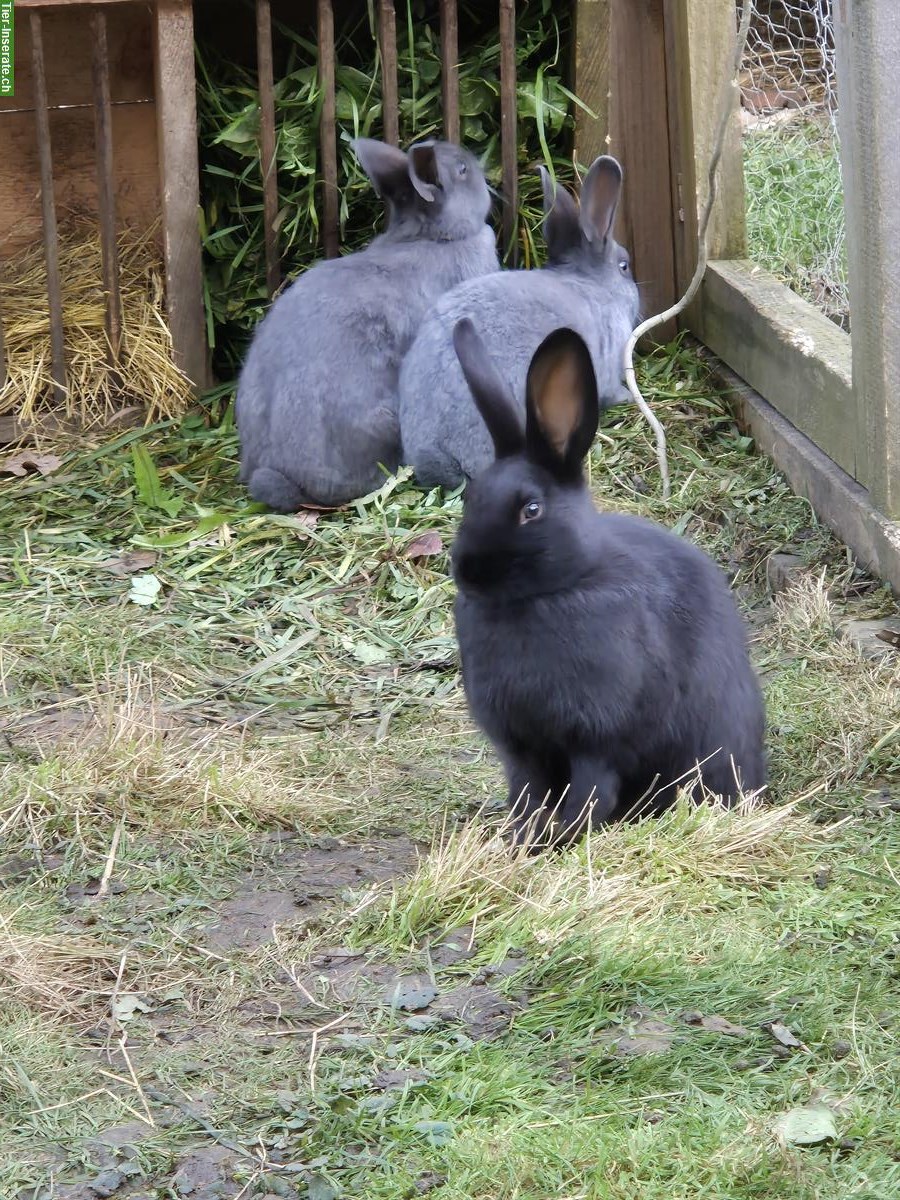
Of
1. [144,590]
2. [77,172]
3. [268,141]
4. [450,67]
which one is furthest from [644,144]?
[144,590]

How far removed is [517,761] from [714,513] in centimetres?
226

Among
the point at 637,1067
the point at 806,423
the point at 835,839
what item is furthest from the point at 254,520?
the point at 637,1067

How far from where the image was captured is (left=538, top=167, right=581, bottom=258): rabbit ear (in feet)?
19.7

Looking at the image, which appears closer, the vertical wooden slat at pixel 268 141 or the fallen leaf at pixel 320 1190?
the fallen leaf at pixel 320 1190

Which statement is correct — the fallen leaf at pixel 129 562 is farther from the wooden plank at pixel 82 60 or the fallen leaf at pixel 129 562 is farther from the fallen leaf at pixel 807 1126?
the fallen leaf at pixel 807 1126

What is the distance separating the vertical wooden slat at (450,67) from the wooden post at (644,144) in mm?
647

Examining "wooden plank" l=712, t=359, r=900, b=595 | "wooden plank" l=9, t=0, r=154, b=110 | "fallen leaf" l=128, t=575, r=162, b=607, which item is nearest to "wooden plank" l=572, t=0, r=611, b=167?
"wooden plank" l=712, t=359, r=900, b=595

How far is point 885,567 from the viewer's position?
4.38 meters

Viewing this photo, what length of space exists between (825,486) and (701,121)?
6.37 feet

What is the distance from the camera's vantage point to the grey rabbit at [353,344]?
5.65m

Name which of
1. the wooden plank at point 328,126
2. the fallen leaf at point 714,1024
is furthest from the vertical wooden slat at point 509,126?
the fallen leaf at point 714,1024

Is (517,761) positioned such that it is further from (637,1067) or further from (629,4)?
(629,4)

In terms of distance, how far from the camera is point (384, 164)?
5.94 metres

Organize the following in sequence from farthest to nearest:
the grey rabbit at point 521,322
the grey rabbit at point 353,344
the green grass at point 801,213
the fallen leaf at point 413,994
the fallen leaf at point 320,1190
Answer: the green grass at point 801,213, the grey rabbit at point 353,344, the grey rabbit at point 521,322, the fallen leaf at point 413,994, the fallen leaf at point 320,1190
